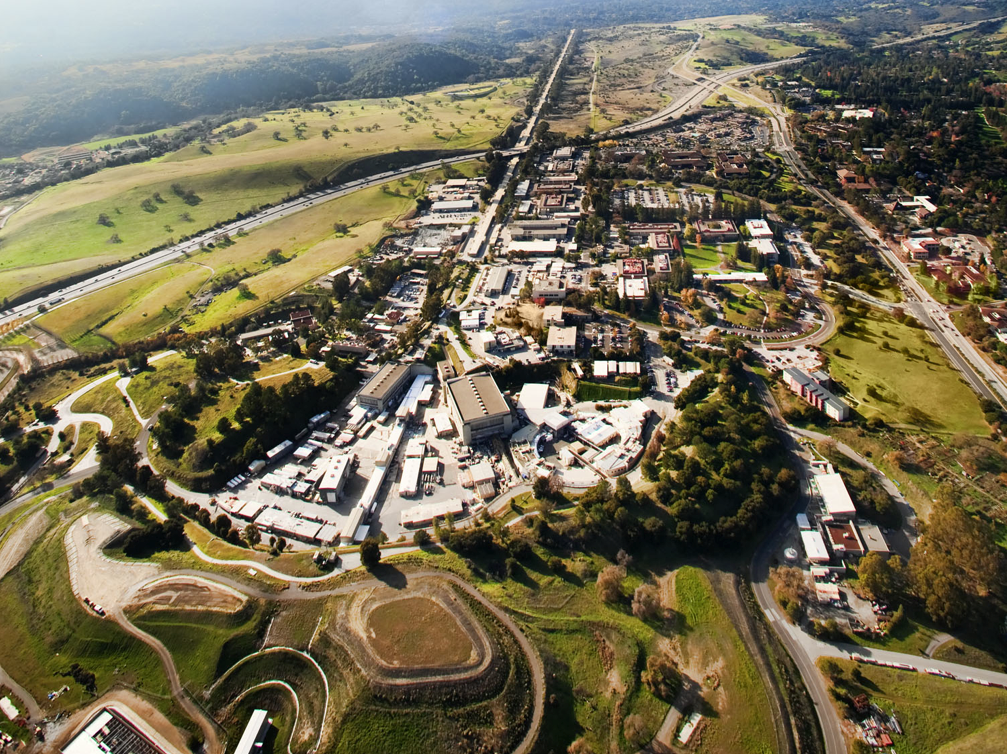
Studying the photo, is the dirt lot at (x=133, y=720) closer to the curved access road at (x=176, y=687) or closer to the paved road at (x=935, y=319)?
the curved access road at (x=176, y=687)

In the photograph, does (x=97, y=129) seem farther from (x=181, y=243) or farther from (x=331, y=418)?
(x=331, y=418)

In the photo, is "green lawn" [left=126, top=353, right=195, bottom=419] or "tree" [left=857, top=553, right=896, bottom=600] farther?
"green lawn" [left=126, top=353, right=195, bottom=419]

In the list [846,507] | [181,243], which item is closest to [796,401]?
[846,507]

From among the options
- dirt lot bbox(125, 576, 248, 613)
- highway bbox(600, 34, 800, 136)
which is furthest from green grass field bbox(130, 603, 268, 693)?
highway bbox(600, 34, 800, 136)

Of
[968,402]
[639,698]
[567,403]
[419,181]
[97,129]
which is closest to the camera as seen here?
[639,698]

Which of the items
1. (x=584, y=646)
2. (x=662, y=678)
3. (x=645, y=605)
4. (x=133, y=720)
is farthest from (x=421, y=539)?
(x=133, y=720)

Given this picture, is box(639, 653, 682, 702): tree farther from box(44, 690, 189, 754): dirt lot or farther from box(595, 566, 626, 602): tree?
box(44, 690, 189, 754): dirt lot

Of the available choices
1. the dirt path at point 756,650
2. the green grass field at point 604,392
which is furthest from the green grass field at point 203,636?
the green grass field at point 604,392
